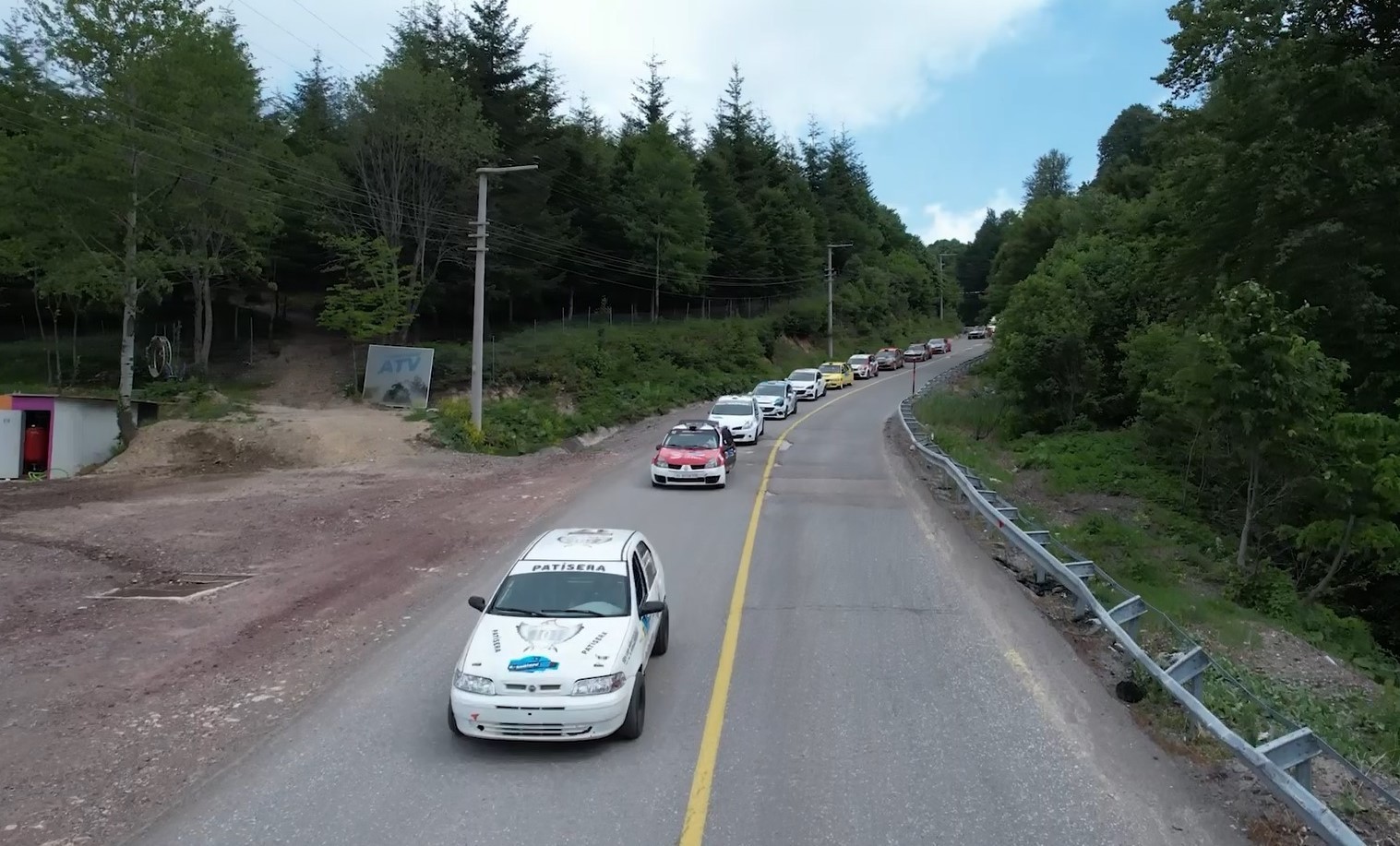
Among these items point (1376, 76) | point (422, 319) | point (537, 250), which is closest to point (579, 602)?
point (1376, 76)

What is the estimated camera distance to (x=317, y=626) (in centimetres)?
1115

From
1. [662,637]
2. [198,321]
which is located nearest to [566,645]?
[662,637]

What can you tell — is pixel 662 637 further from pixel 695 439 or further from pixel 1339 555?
pixel 695 439

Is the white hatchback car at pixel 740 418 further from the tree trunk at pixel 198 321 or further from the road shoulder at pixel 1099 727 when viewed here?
the tree trunk at pixel 198 321

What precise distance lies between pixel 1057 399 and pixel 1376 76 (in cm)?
1879

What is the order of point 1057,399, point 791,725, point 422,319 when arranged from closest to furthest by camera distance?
point 791,725, point 1057,399, point 422,319

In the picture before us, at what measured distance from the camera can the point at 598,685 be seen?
24.2ft

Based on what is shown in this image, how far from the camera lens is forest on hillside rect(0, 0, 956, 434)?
28.3 meters

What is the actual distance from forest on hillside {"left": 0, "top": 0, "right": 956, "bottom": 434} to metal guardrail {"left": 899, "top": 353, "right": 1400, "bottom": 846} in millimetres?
27184

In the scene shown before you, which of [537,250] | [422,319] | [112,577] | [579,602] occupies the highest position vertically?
[537,250]

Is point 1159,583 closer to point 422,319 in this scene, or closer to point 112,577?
point 112,577

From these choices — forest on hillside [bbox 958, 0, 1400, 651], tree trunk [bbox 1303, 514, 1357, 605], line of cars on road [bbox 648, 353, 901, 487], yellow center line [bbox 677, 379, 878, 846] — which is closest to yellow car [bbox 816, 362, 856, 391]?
line of cars on road [bbox 648, 353, 901, 487]

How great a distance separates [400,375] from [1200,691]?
3255 cm

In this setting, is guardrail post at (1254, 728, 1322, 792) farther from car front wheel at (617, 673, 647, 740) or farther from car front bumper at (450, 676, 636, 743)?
car front bumper at (450, 676, 636, 743)
